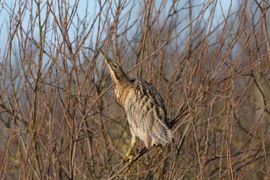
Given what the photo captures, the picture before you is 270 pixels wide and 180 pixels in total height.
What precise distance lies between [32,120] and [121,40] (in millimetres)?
1745

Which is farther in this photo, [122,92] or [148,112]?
[122,92]

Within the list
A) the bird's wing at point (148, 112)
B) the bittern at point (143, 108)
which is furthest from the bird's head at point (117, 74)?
the bird's wing at point (148, 112)

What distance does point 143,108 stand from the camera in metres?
4.93

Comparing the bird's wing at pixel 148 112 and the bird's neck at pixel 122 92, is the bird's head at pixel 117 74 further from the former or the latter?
the bird's wing at pixel 148 112

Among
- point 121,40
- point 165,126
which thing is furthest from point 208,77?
point 121,40

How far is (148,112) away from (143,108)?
6 centimetres

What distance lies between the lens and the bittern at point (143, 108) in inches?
185

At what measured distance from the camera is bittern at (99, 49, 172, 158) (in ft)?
15.4

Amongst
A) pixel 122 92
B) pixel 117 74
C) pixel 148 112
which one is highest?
pixel 117 74

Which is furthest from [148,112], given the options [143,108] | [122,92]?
[122,92]

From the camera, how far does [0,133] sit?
6.63 meters

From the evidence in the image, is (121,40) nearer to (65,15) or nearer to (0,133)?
(65,15)

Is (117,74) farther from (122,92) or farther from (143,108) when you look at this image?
(143,108)

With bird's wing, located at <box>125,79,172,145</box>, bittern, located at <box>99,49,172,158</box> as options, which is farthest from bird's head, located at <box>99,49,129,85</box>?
bird's wing, located at <box>125,79,172,145</box>
